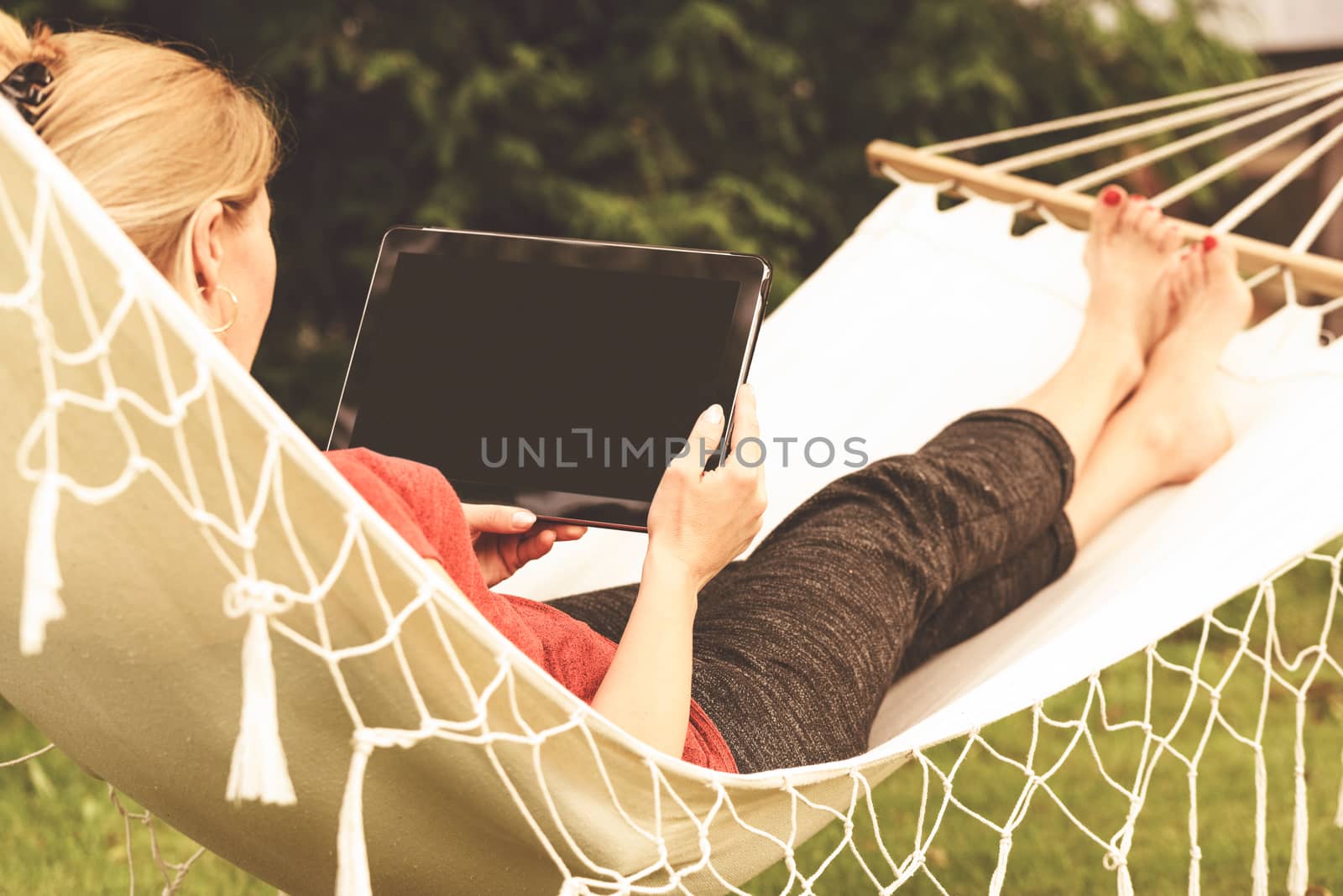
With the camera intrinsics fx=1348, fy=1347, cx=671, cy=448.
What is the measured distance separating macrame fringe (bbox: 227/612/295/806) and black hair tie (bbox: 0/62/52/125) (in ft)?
1.21

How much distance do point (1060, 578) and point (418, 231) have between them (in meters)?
0.73

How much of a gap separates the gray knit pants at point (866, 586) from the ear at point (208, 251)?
0.43m

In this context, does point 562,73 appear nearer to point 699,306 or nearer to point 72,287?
point 699,306

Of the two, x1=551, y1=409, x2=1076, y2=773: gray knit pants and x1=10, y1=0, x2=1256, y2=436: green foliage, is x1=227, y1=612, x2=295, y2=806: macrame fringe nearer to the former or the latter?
x1=551, y1=409, x2=1076, y2=773: gray knit pants

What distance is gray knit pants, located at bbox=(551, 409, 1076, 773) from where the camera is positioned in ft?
3.34

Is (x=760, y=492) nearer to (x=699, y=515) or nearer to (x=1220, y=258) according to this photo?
(x=699, y=515)

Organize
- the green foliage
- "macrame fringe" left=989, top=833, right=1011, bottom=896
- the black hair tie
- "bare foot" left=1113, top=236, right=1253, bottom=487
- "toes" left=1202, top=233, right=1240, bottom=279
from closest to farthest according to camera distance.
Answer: the black hair tie
"macrame fringe" left=989, top=833, right=1011, bottom=896
"bare foot" left=1113, top=236, right=1253, bottom=487
"toes" left=1202, top=233, right=1240, bottom=279
the green foliage

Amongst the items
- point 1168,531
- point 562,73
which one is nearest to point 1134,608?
point 1168,531

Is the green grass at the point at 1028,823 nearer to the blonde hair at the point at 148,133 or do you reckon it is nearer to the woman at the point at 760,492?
the woman at the point at 760,492

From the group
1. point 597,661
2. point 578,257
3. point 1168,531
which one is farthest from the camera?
point 1168,531

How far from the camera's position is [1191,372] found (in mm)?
1499

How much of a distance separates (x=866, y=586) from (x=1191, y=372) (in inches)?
23.6

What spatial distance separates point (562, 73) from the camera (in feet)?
8.17

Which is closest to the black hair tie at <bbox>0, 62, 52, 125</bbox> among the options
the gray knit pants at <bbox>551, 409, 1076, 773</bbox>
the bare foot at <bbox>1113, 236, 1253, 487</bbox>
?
the gray knit pants at <bbox>551, 409, 1076, 773</bbox>
